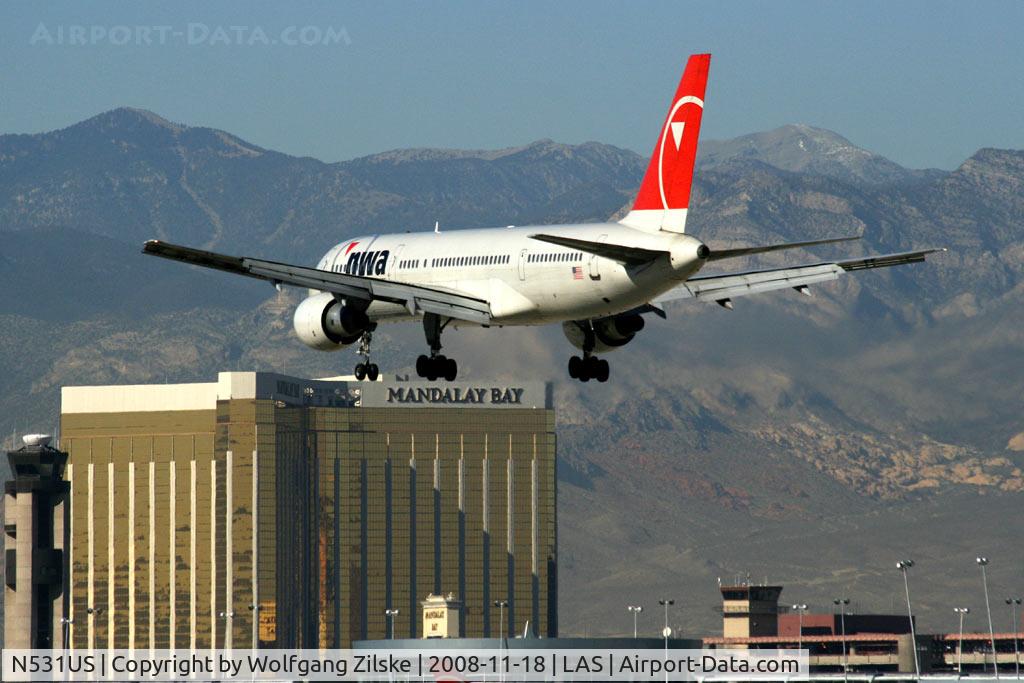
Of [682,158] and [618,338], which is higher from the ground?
[682,158]

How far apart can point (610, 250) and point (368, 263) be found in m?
18.8

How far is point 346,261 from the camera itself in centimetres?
11694

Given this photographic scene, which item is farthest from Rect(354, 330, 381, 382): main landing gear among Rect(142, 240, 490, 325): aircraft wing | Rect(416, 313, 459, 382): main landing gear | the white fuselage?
Rect(142, 240, 490, 325): aircraft wing

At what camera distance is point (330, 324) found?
11088 cm

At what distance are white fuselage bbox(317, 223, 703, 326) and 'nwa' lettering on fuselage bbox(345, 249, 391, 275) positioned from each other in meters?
0.05

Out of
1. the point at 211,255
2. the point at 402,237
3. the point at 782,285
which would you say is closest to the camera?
the point at 211,255

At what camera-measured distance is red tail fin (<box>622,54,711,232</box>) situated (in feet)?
337

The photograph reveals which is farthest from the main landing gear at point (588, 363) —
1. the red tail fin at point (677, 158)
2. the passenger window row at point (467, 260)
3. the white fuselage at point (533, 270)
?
the red tail fin at point (677, 158)

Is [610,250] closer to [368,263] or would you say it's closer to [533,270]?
[533,270]

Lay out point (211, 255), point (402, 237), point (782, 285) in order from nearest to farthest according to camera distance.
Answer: point (211, 255), point (782, 285), point (402, 237)

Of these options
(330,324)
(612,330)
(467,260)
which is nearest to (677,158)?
(612,330)

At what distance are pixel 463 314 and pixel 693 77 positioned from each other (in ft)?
48.2

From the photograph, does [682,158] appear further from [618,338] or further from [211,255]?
[211,255]

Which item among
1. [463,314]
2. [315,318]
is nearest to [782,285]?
[463,314]
